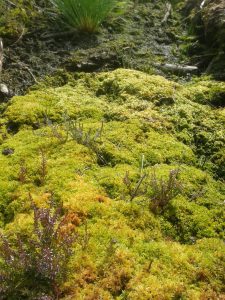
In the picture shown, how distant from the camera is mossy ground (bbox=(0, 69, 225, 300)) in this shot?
268cm

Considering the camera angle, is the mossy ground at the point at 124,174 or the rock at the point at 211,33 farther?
the rock at the point at 211,33

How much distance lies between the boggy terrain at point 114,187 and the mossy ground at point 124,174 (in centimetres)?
1

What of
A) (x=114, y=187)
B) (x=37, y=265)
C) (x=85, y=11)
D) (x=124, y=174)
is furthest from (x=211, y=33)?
(x=37, y=265)

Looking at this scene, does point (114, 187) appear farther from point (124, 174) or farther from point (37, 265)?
point (37, 265)

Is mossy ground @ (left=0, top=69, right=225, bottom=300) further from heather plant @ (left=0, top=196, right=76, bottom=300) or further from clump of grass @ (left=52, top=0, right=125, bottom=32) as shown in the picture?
clump of grass @ (left=52, top=0, right=125, bottom=32)

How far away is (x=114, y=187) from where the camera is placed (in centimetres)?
341

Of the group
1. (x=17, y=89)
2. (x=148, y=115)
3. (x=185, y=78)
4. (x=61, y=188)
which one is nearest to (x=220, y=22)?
(x=185, y=78)

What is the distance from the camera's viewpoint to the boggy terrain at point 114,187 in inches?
101

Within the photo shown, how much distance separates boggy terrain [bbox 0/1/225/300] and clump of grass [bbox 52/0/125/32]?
3.62ft

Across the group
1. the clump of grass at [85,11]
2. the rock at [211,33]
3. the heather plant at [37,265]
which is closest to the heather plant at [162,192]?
the heather plant at [37,265]

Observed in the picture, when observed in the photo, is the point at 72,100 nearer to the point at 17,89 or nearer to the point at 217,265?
the point at 17,89

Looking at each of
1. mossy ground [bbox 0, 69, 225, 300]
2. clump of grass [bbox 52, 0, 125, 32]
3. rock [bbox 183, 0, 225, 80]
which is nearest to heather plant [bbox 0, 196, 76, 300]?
mossy ground [bbox 0, 69, 225, 300]

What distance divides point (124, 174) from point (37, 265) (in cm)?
139

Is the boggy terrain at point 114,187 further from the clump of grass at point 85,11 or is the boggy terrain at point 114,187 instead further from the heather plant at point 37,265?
the clump of grass at point 85,11
